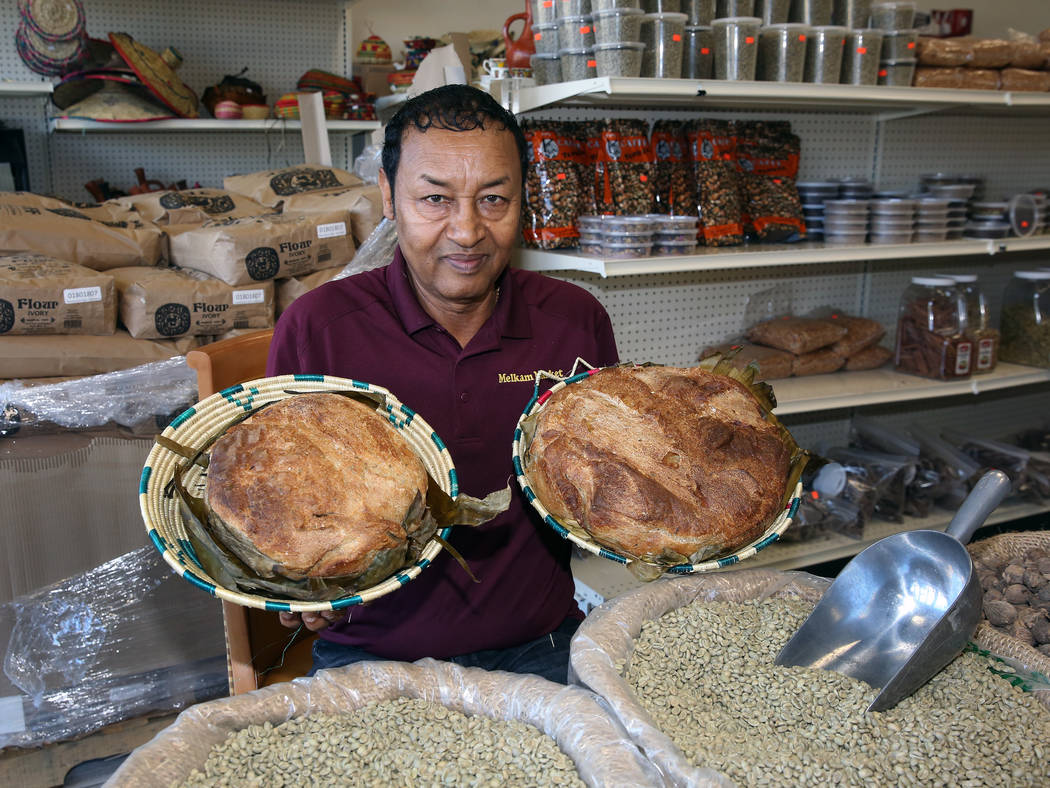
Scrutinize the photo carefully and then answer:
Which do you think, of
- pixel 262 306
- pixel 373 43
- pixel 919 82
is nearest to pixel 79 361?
pixel 262 306

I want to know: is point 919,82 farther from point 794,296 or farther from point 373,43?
point 373,43


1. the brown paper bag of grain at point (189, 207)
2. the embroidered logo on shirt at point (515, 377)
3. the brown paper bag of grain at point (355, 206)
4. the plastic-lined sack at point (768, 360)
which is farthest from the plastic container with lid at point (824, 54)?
the brown paper bag of grain at point (189, 207)

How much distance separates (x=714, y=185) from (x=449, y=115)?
1.80m

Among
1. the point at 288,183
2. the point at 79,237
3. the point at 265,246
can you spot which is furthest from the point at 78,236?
the point at 288,183

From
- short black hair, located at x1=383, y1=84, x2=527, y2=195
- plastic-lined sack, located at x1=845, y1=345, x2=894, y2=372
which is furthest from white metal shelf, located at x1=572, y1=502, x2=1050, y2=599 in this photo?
short black hair, located at x1=383, y1=84, x2=527, y2=195

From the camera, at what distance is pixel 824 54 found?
9.18 ft

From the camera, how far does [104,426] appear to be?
2314 mm

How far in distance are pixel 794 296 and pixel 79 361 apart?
2711 millimetres

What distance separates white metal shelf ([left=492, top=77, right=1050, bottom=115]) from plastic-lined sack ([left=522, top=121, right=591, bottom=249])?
104 mm

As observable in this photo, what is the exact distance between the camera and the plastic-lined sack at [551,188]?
8.99 ft

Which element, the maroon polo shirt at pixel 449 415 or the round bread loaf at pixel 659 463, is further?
the maroon polo shirt at pixel 449 415

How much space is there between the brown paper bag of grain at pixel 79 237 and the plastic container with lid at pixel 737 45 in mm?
1917

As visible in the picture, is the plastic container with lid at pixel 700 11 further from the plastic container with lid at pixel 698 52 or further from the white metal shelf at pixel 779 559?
the white metal shelf at pixel 779 559

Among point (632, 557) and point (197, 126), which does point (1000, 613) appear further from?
point (197, 126)
